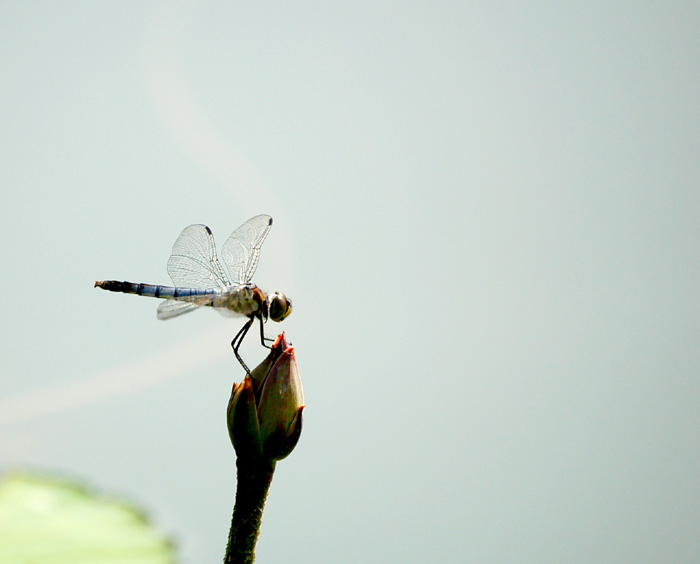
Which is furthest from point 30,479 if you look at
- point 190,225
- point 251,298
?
point 251,298

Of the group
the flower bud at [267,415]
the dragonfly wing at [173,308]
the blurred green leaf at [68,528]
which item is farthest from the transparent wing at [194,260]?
the flower bud at [267,415]

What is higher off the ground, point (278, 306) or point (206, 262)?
point (206, 262)

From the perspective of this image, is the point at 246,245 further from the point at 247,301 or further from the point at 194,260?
the point at 247,301

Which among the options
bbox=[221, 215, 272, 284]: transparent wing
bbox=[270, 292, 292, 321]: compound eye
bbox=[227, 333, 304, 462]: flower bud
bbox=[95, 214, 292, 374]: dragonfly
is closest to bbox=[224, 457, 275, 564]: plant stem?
bbox=[227, 333, 304, 462]: flower bud

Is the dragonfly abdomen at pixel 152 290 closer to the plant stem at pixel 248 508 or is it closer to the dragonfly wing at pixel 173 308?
the dragonfly wing at pixel 173 308

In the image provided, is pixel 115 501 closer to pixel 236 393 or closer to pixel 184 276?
pixel 184 276

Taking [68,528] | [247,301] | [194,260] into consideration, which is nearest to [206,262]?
[194,260]
